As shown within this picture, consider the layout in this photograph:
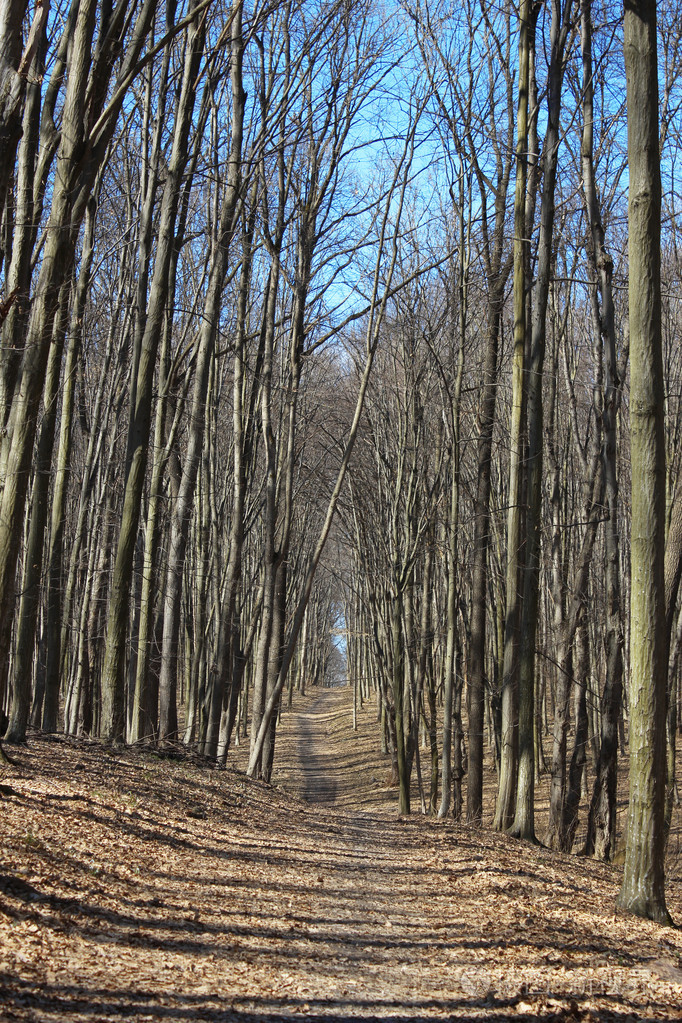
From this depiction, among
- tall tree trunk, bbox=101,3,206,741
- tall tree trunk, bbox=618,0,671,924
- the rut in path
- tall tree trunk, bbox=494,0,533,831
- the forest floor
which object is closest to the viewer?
the forest floor

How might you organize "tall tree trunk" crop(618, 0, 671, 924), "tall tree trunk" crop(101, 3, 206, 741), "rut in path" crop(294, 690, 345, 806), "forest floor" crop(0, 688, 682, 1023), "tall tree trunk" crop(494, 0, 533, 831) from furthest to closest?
"rut in path" crop(294, 690, 345, 806) → "tall tree trunk" crop(101, 3, 206, 741) → "tall tree trunk" crop(494, 0, 533, 831) → "tall tree trunk" crop(618, 0, 671, 924) → "forest floor" crop(0, 688, 682, 1023)

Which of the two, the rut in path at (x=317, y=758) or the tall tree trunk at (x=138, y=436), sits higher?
the tall tree trunk at (x=138, y=436)

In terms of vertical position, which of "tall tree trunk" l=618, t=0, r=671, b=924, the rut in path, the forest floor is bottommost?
the rut in path

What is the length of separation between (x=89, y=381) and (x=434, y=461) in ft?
26.4

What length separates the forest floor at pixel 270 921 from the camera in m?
3.61

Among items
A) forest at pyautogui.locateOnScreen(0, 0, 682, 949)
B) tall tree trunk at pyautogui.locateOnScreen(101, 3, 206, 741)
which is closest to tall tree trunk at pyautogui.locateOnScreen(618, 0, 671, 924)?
forest at pyautogui.locateOnScreen(0, 0, 682, 949)

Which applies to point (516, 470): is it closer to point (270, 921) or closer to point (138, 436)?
point (138, 436)

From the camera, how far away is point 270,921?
4.91m

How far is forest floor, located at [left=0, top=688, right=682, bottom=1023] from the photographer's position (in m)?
3.61

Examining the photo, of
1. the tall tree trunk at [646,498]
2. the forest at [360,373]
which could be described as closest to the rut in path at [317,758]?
the forest at [360,373]

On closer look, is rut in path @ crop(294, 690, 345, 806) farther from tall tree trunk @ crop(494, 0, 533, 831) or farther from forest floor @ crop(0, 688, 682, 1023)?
forest floor @ crop(0, 688, 682, 1023)

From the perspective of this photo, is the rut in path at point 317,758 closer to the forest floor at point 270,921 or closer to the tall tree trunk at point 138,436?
the tall tree trunk at point 138,436

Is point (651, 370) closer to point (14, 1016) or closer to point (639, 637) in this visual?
point (639, 637)

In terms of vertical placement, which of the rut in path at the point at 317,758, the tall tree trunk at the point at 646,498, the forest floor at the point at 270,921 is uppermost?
the tall tree trunk at the point at 646,498
